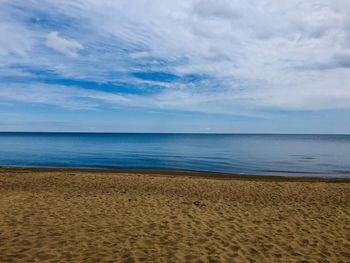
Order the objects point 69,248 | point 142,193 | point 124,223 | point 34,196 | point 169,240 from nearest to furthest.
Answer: point 69,248 → point 169,240 → point 124,223 → point 34,196 → point 142,193

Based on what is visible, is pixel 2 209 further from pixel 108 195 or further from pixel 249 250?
pixel 249 250

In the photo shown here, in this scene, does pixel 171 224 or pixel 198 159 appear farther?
pixel 198 159

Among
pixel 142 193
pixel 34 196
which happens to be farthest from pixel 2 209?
pixel 142 193

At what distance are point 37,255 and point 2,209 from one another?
499 centimetres

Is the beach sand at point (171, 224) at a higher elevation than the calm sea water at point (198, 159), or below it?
below

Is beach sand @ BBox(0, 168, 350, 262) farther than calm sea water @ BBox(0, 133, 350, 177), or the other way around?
calm sea water @ BBox(0, 133, 350, 177)

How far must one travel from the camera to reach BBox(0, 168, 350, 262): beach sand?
707cm

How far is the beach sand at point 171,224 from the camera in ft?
23.2

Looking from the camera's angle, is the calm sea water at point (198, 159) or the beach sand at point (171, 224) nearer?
the beach sand at point (171, 224)

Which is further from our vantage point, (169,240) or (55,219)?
(55,219)

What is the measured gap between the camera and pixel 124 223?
9398mm

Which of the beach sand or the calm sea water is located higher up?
the calm sea water

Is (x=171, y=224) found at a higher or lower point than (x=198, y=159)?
lower

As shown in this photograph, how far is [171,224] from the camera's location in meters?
9.38
